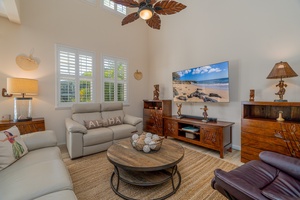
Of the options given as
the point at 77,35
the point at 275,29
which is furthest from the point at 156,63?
the point at 275,29

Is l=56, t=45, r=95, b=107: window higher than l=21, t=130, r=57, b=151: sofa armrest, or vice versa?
l=56, t=45, r=95, b=107: window

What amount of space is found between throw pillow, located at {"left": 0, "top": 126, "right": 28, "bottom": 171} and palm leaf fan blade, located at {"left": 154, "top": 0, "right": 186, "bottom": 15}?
8.33 feet

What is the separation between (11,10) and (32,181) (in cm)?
309

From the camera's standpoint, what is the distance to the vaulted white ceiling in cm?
242

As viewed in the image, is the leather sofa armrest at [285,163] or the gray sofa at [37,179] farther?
the leather sofa armrest at [285,163]

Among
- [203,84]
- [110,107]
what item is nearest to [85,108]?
[110,107]

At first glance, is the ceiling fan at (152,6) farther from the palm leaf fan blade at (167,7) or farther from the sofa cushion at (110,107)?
the sofa cushion at (110,107)

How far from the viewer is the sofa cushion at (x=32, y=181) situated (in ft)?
3.73

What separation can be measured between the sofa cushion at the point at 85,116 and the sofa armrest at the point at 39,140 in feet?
3.76

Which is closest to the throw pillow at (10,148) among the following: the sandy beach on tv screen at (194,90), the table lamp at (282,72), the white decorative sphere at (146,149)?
the white decorative sphere at (146,149)

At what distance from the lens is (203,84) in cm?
346

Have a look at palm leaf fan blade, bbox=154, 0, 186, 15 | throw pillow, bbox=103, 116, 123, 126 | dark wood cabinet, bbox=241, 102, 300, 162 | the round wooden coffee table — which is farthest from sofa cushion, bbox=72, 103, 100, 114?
dark wood cabinet, bbox=241, 102, 300, 162

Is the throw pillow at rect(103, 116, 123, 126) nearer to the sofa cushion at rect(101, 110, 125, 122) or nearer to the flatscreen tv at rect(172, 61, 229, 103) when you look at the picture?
the sofa cushion at rect(101, 110, 125, 122)

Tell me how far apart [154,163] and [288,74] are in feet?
7.97
